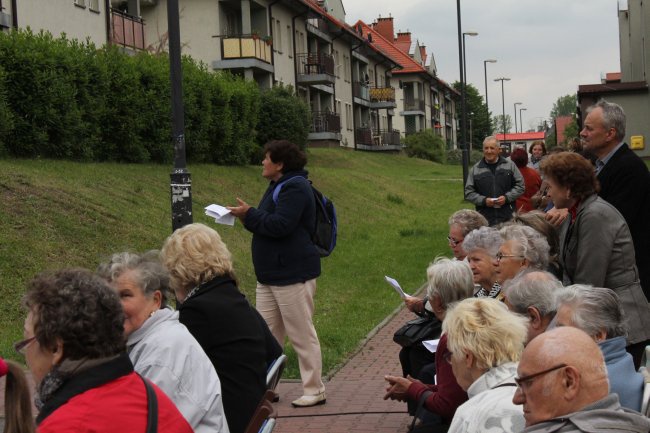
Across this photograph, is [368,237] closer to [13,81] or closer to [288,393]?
[13,81]

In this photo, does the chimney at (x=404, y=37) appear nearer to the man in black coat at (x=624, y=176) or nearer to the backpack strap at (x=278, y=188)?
the backpack strap at (x=278, y=188)

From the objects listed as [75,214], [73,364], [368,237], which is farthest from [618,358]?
[368,237]

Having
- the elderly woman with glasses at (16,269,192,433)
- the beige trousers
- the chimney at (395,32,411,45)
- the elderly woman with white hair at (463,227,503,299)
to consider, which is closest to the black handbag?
the elderly woman with white hair at (463,227,503,299)

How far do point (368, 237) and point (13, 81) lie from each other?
900 centimetres

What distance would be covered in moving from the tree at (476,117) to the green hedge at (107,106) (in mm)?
83820

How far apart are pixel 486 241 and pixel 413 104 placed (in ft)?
287

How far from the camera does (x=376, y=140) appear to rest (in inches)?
2803

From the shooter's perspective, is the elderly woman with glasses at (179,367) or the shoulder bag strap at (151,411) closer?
the shoulder bag strap at (151,411)

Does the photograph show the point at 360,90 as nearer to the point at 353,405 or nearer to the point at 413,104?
the point at 413,104

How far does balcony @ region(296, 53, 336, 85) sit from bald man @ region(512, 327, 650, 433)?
164 feet

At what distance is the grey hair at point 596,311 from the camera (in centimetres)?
466

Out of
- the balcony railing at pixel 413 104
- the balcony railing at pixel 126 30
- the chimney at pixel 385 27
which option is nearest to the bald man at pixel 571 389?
the balcony railing at pixel 126 30

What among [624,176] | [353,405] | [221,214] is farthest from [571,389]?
[353,405]

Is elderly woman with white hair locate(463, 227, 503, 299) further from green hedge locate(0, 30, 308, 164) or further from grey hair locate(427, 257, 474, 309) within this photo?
green hedge locate(0, 30, 308, 164)
